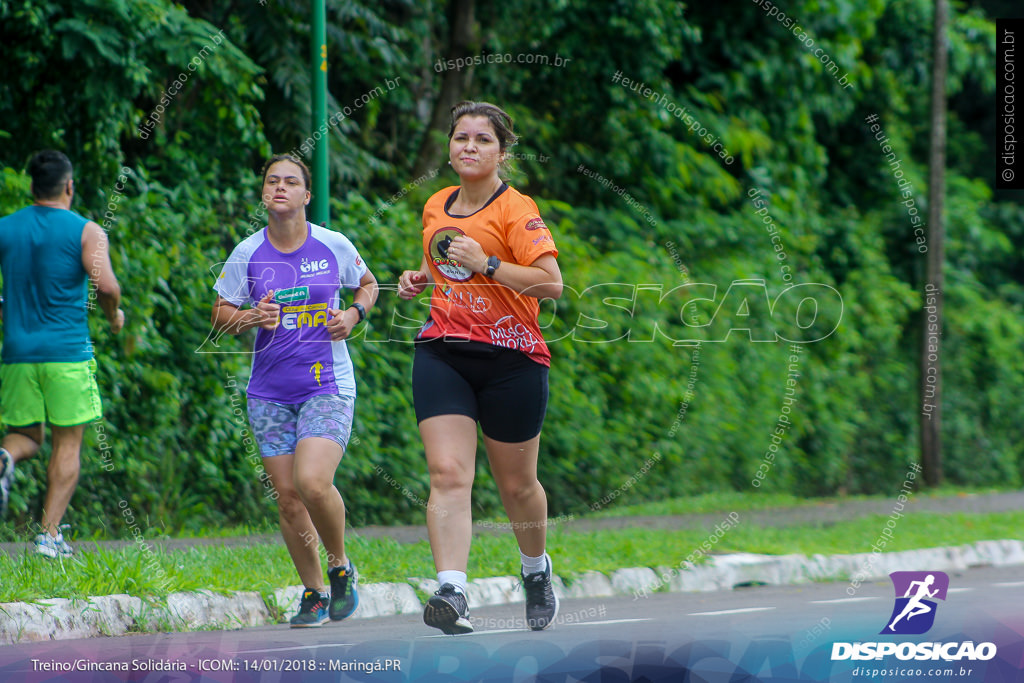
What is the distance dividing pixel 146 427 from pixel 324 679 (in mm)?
4642

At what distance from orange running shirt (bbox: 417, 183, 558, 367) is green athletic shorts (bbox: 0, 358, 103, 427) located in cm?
237

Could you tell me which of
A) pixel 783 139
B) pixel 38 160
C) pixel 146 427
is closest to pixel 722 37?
pixel 783 139

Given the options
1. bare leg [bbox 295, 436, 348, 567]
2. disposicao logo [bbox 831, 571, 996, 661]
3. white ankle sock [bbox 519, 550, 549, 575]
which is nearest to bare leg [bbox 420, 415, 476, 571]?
white ankle sock [bbox 519, 550, 549, 575]

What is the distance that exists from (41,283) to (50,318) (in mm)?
180

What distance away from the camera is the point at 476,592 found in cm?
717

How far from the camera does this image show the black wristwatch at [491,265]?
4895mm

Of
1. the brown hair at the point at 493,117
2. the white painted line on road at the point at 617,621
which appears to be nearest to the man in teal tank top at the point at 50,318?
the brown hair at the point at 493,117

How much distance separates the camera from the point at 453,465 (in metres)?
4.90

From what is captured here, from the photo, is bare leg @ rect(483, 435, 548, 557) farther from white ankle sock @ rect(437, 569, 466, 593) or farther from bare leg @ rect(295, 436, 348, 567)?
bare leg @ rect(295, 436, 348, 567)

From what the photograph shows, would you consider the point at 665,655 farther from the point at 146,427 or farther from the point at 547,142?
the point at 547,142

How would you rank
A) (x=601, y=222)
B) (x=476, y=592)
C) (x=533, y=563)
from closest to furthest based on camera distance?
(x=533, y=563) → (x=476, y=592) → (x=601, y=222)

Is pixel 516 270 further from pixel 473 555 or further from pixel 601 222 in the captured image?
pixel 601 222

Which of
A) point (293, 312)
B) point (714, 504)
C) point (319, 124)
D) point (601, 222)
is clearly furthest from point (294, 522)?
point (601, 222)

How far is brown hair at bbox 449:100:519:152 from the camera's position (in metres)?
5.14
